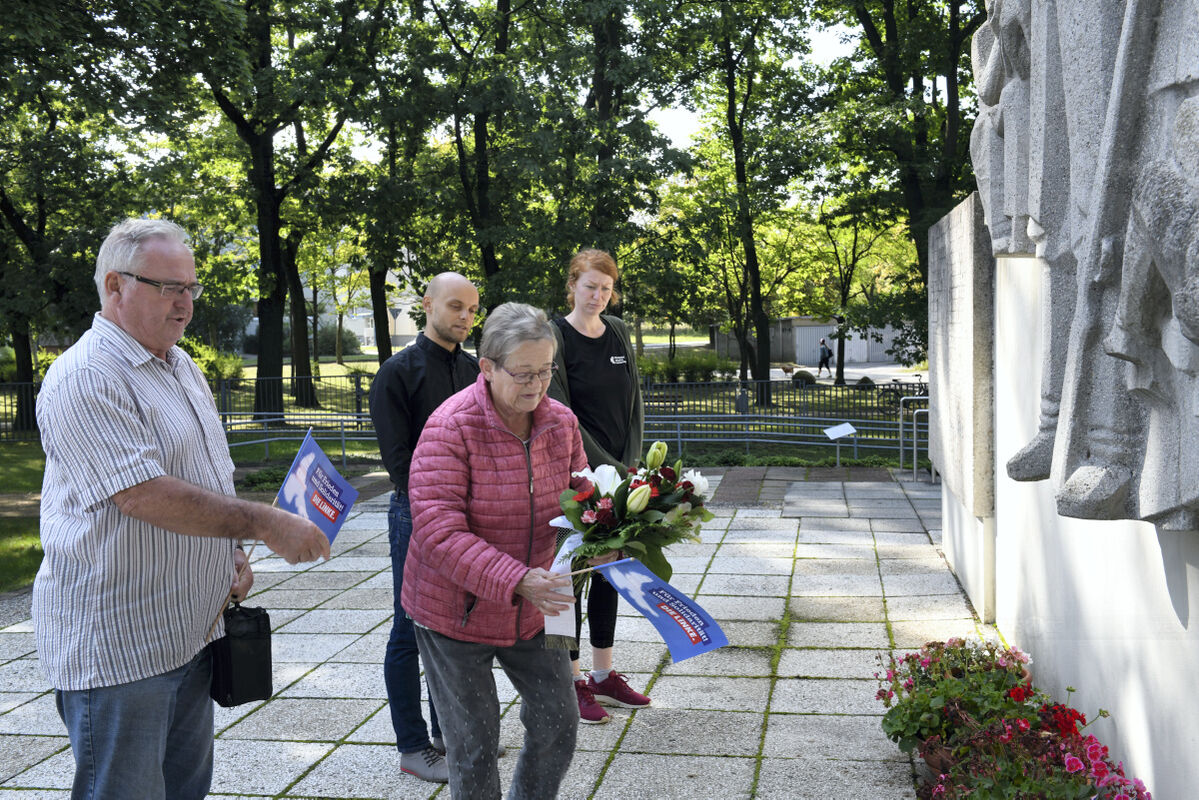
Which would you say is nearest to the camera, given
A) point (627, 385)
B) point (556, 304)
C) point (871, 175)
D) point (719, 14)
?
point (627, 385)

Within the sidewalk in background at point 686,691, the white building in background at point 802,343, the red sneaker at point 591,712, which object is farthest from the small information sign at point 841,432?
the white building in background at point 802,343

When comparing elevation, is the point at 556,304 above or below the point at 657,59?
below

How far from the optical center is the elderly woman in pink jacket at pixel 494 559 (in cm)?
304

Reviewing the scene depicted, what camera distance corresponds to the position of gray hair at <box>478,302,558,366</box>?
10.2 feet

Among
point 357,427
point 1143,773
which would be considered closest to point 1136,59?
point 1143,773

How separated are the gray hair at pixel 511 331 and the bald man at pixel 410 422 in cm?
122

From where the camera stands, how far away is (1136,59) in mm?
2732

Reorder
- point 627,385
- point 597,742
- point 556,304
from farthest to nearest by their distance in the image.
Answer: point 556,304 < point 627,385 < point 597,742

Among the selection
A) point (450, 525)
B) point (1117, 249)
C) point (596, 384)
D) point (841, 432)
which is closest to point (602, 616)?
point (596, 384)

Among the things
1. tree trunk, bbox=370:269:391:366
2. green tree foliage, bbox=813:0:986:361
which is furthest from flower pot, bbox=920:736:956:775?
tree trunk, bbox=370:269:391:366

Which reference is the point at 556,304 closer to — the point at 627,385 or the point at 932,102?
the point at 932,102

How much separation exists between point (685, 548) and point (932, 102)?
15184 millimetres

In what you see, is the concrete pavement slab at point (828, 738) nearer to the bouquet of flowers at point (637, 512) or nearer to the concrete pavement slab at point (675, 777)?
the concrete pavement slab at point (675, 777)

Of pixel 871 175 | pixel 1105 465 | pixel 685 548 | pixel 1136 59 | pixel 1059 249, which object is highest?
pixel 871 175
